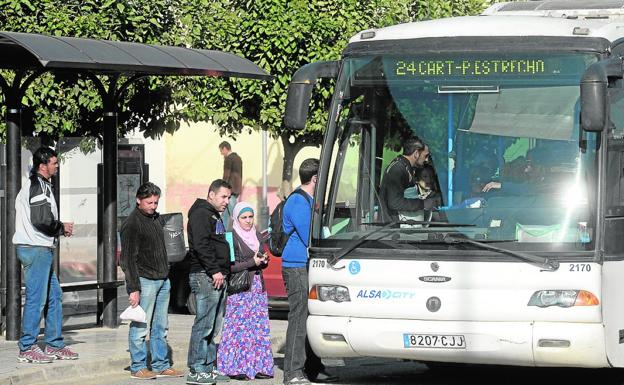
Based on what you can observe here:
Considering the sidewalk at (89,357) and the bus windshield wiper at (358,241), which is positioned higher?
the bus windshield wiper at (358,241)

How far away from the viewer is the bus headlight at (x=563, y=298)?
37.8ft

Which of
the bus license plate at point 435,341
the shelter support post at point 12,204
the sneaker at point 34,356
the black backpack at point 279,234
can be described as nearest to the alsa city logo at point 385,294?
the bus license plate at point 435,341

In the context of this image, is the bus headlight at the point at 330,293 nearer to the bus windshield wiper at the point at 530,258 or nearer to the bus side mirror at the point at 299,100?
the bus windshield wiper at the point at 530,258

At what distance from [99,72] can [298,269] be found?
12.4 feet

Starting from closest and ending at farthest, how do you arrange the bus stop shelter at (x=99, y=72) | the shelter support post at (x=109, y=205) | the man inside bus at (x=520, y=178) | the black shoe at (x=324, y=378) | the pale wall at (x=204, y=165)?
1. the man inside bus at (x=520, y=178)
2. the black shoe at (x=324, y=378)
3. the bus stop shelter at (x=99, y=72)
4. the shelter support post at (x=109, y=205)
5. the pale wall at (x=204, y=165)

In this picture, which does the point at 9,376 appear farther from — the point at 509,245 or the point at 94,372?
the point at 509,245

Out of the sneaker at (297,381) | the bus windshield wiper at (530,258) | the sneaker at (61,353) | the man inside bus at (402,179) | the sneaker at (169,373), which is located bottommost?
the sneaker at (169,373)

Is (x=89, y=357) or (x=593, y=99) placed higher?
(x=593, y=99)

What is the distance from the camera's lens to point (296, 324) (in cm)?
1319

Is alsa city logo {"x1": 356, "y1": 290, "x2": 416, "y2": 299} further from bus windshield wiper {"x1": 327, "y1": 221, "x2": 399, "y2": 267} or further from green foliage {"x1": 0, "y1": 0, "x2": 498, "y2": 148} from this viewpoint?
green foliage {"x1": 0, "y1": 0, "x2": 498, "y2": 148}

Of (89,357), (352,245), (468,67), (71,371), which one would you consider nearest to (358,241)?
(352,245)

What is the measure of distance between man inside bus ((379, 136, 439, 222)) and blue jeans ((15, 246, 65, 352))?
3.32m

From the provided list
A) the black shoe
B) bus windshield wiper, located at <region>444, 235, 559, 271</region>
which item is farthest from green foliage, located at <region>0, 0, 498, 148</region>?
bus windshield wiper, located at <region>444, 235, 559, 271</region>

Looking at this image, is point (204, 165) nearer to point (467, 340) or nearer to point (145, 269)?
point (145, 269)
